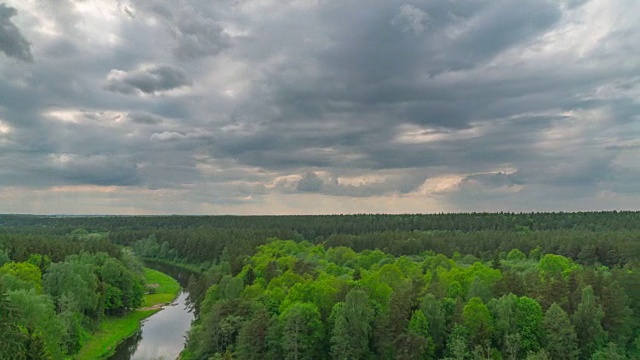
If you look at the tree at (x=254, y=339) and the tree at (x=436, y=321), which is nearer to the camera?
the tree at (x=436, y=321)

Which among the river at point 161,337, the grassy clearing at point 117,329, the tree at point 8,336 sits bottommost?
the river at point 161,337

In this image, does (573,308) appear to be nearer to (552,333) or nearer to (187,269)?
(552,333)

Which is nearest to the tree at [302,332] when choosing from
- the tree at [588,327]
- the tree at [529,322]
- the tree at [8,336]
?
the tree at [529,322]

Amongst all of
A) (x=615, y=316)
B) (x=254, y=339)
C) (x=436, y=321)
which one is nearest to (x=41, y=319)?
(x=254, y=339)

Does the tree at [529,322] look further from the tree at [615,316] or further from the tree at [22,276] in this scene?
the tree at [22,276]

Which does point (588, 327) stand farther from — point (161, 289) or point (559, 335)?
point (161, 289)

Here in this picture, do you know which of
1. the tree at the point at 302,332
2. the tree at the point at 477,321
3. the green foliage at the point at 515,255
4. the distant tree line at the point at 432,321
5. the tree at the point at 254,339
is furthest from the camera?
the green foliage at the point at 515,255

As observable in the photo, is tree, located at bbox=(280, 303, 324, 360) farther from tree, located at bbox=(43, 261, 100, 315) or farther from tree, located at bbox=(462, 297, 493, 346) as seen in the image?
tree, located at bbox=(43, 261, 100, 315)
